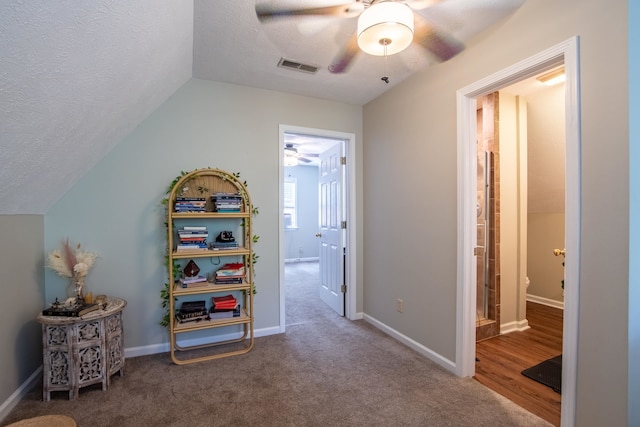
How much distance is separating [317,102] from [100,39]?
220 cm

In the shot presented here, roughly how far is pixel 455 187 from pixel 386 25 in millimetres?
1305

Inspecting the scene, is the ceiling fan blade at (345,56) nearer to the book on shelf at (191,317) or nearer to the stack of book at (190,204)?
the stack of book at (190,204)

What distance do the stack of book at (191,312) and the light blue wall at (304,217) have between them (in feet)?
16.1

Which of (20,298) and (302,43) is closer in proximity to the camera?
(20,298)

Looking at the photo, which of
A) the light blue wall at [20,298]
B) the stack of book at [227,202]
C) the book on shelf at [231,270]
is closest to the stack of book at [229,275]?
the book on shelf at [231,270]

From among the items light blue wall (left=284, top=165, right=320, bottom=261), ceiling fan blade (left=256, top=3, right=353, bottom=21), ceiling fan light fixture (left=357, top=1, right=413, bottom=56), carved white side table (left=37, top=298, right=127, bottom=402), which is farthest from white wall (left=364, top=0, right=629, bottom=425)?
light blue wall (left=284, top=165, right=320, bottom=261)

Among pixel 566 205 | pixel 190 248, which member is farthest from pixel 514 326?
pixel 190 248

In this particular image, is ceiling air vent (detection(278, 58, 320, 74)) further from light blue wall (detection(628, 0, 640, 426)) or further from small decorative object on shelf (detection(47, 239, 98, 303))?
small decorative object on shelf (detection(47, 239, 98, 303))

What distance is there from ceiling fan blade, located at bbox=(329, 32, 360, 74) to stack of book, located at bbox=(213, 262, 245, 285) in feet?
6.48

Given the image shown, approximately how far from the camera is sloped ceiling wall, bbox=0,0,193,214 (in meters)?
1.07

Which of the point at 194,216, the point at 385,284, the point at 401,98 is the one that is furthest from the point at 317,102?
the point at 385,284

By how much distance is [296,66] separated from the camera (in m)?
2.54

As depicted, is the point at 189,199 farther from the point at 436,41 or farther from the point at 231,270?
the point at 436,41

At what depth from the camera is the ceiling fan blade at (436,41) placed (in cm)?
199
